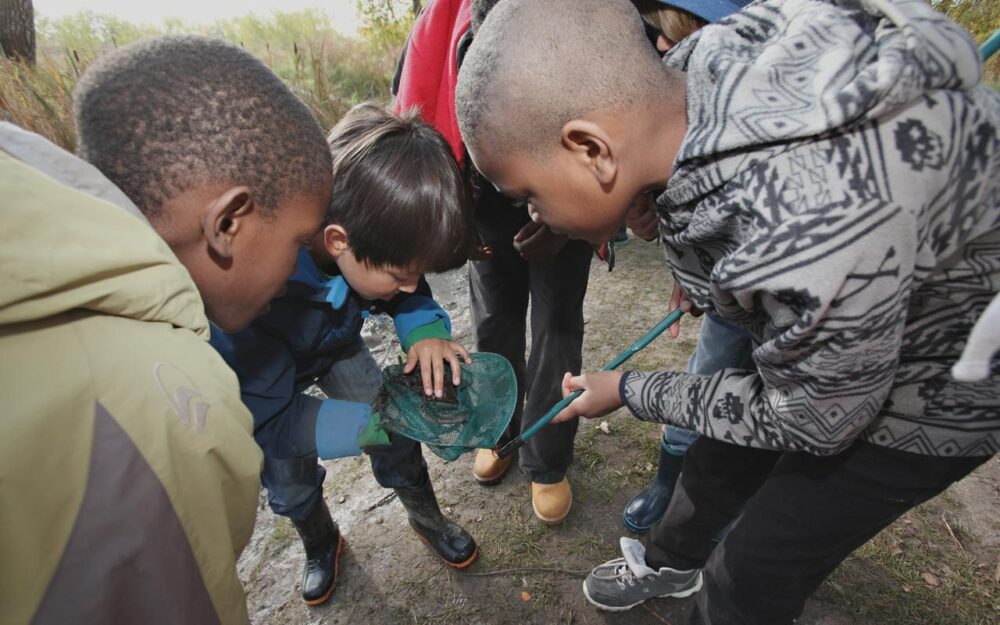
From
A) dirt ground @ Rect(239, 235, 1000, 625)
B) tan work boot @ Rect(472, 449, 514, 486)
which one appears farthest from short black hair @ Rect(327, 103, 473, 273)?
dirt ground @ Rect(239, 235, 1000, 625)

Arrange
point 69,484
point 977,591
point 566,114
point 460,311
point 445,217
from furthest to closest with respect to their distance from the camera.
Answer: point 460,311 → point 977,591 → point 445,217 → point 566,114 → point 69,484

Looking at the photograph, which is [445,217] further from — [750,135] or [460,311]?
[460,311]

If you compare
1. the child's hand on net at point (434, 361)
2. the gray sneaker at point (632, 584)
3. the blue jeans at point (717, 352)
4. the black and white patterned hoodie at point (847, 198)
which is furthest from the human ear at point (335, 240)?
the gray sneaker at point (632, 584)

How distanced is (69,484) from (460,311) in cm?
298

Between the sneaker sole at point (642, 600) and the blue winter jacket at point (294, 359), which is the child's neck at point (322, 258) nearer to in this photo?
the blue winter jacket at point (294, 359)

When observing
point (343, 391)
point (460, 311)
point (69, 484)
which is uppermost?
point (69, 484)

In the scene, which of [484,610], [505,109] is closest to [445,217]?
[505,109]

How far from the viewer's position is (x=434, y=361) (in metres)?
1.60

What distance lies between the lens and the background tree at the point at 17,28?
568 centimetres

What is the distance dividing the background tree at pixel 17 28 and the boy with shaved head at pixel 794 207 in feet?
24.8

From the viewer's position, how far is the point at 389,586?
1.93 meters

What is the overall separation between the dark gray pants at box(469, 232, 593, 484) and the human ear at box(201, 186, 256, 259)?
40.2 inches

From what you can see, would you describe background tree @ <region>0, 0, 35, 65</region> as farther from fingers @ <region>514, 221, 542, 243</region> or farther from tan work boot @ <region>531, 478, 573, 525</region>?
tan work boot @ <region>531, 478, 573, 525</region>

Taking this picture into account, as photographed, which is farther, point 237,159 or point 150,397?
point 237,159
